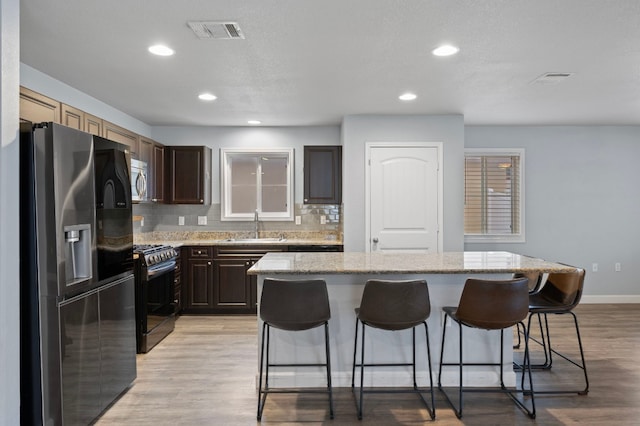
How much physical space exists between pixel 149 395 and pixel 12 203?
5.50 feet

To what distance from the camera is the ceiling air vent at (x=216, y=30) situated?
248cm

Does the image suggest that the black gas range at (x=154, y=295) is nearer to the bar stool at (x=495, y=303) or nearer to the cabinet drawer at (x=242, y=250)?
the cabinet drawer at (x=242, y=250)

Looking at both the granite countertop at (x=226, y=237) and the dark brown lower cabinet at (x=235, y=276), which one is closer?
the dark brown lower cabinet at (x=235, y=276)

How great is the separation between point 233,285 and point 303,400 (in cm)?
246

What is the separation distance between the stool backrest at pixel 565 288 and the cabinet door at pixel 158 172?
431 cm

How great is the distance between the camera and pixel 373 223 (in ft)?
16.3

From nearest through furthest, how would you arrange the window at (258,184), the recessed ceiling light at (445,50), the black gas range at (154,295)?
the recessed ceiling light at (445,50) → the black gas range at (154,295) → the window at (258,184)

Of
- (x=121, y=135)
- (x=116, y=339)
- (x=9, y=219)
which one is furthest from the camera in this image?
(x=121, y=135)

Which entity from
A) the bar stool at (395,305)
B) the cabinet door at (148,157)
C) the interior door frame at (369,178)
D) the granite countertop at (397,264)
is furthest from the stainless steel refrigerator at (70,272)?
the interior door frame at (369,178)

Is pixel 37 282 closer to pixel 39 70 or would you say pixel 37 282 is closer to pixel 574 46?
pixel 39 70

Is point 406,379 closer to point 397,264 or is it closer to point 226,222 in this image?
point 397,264

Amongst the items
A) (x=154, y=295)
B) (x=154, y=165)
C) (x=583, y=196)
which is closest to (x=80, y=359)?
(x=154, y=295)

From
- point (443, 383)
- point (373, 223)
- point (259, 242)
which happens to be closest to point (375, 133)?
point (373, 223)

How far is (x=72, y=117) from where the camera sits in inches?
135
